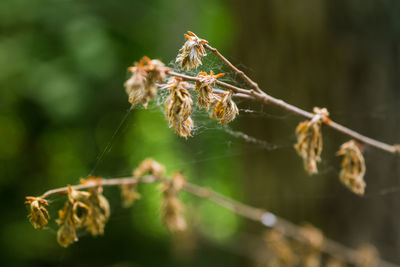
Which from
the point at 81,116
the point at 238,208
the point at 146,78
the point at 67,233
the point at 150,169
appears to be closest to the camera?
the point at 146,78

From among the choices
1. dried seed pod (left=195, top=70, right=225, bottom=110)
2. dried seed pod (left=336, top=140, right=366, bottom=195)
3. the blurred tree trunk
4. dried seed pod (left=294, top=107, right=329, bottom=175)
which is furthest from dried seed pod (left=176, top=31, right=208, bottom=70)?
the blurred tree trunk

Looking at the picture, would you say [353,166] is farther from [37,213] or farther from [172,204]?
[37,213]

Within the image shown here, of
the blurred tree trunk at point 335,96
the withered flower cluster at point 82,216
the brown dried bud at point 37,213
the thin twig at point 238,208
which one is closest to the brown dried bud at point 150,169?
the thin twig at point 238,208

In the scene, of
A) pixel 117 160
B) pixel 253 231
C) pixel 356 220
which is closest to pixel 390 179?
pixel 356 220

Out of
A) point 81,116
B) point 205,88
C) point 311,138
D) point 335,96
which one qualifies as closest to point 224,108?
point 205,88

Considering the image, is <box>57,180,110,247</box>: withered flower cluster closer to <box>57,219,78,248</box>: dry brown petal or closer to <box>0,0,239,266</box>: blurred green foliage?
<box>57,219,78,248</box>: dry brown petal

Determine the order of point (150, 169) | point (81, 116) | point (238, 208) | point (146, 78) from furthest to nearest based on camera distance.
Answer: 1. point (81, 116)
2. point (238, 208)
3. point (150, 169)
4. point (146, 78)

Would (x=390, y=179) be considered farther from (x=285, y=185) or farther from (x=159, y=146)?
(x=159, y=146)
